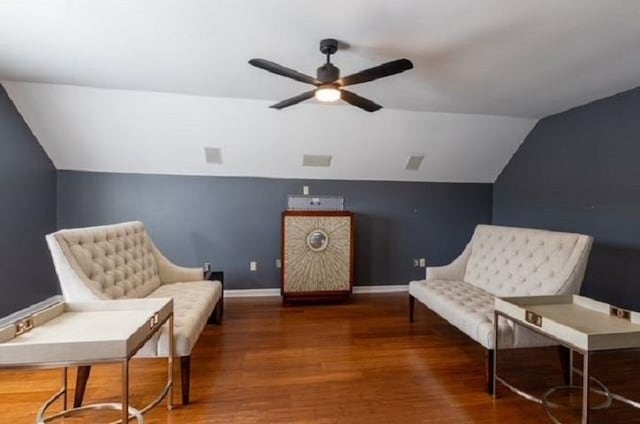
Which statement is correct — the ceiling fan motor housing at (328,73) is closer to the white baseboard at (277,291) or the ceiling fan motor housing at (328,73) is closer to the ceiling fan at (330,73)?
the ceiling fan at (330,73)

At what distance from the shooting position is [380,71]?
7.34ft

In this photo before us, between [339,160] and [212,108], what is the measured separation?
166cm

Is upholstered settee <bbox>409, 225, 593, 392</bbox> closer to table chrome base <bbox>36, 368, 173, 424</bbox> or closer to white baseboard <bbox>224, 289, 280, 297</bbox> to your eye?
white baseboard <bbox>224, 289, 280, 297</bbox>

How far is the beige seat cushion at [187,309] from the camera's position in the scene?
2.03 m

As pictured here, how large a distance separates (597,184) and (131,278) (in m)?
4.46

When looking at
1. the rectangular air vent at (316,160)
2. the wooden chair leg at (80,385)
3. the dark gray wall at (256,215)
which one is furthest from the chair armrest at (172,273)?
the rectangular air vent at (316,160)

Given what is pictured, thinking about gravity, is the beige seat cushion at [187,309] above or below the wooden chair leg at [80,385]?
above

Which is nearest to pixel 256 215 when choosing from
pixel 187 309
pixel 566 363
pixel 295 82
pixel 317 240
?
pixel 317 240

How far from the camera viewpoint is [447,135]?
4.31m

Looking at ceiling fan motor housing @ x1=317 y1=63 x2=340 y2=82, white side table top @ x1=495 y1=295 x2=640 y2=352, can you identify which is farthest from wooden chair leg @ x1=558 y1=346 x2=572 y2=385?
ceiling fan motor housing @ x1=317 y1=63 x2=340 y2=82

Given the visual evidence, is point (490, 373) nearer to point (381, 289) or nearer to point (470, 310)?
point (470, 310)

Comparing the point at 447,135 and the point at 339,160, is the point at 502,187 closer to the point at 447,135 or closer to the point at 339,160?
the point at 447,135

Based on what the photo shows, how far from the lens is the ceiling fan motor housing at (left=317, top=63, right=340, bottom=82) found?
90.7 inches

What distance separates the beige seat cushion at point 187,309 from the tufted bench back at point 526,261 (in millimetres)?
2451
